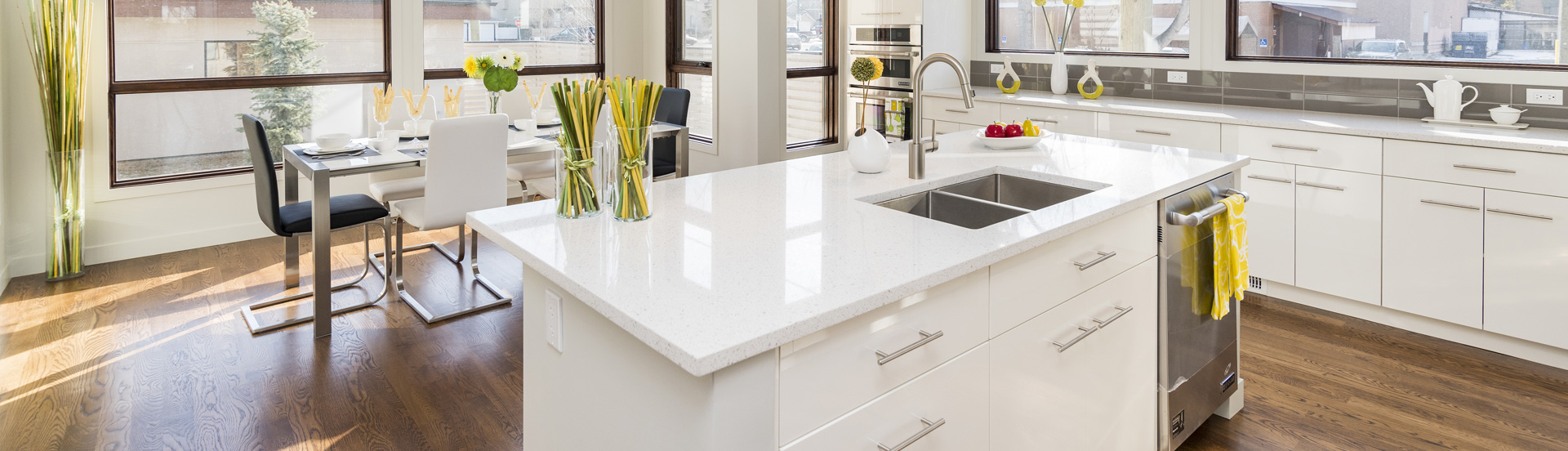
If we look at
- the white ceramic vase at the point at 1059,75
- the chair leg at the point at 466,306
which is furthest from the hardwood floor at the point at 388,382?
the white ceramic vase at the point at 1059,75

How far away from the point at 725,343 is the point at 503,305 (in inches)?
112

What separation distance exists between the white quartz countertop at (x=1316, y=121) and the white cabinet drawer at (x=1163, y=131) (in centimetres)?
3

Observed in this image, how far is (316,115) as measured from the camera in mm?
5121

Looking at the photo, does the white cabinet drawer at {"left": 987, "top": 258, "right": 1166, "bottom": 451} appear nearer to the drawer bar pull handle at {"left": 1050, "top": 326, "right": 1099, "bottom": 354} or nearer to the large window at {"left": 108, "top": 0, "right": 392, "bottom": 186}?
the drawer bar pull handle at {"left": 1050, "top": 326, "right": 1099, "bottom": 354}

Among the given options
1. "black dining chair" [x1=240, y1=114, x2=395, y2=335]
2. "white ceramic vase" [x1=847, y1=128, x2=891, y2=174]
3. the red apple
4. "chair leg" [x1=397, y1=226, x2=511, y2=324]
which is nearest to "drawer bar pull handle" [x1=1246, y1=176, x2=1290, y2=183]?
the red apple

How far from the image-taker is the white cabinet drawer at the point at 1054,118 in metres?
4.56

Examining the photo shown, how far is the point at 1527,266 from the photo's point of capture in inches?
121

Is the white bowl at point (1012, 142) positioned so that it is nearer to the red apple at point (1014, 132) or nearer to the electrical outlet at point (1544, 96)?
the red apple at point (1014, 132)

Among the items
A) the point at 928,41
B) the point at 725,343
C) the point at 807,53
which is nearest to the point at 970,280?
the point at 725,343

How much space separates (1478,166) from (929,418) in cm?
275

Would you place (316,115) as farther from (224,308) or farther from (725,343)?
(725,343)

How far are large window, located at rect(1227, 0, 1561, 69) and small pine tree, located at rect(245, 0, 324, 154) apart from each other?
16.2ft

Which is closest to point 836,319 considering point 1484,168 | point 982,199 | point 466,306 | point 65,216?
point 982,199

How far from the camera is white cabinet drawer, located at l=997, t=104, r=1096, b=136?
15.0ft
